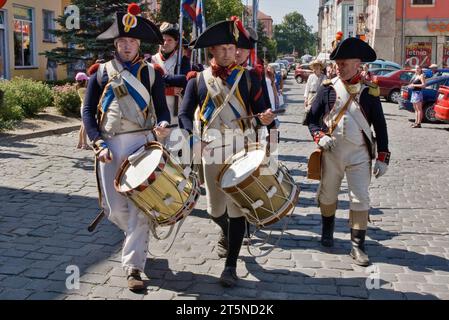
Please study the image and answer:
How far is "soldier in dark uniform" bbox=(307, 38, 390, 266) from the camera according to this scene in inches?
215

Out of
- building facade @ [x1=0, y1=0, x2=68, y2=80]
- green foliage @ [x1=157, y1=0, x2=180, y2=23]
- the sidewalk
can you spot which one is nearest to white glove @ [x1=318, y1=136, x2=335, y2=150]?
the sidewalk

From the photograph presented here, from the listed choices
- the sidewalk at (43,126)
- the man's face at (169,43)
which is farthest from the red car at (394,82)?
the man's face at (169,43)

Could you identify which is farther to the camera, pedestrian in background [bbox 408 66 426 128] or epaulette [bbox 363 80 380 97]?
pedestrian in background [bbox 408 66 426 128]

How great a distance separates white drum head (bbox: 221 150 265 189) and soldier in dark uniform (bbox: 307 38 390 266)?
46.3 inches

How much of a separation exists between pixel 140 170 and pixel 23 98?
40.7ft

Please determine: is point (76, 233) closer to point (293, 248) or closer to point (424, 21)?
point (293, 248)

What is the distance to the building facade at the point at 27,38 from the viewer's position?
2425 cm

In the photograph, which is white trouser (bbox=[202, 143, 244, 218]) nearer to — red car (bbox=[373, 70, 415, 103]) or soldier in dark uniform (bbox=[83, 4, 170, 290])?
soldier in dark uniform (bbox=[83, 4, 170, 290])

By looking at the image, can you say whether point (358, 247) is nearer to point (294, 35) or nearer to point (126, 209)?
point (126, 209)

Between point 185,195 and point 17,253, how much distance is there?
6.91 feet

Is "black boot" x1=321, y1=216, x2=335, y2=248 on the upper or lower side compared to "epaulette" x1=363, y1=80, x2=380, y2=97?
lower

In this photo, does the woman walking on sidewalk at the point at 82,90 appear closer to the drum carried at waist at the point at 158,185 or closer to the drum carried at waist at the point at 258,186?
the drum carried at waist at the point at 158,185

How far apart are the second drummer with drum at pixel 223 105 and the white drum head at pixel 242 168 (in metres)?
0.36

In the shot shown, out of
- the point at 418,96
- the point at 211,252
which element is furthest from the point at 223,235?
the point at 418,96
